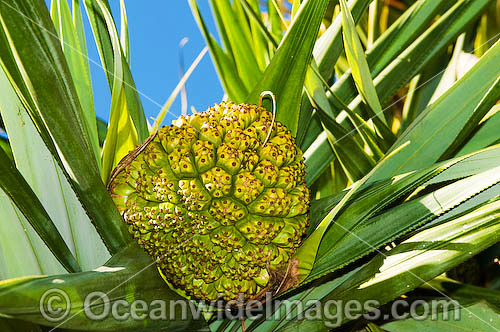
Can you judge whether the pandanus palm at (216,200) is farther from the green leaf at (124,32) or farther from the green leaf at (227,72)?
the green leaf at (227,72)

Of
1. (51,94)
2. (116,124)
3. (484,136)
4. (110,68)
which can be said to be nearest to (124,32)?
(110,68)

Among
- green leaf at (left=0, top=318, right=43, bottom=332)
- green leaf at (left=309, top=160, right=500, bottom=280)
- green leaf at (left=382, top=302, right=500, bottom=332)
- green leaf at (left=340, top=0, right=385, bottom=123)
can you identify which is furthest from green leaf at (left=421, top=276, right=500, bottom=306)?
Result: green leaf at (left=0, top=318, right=43, bottom=332)

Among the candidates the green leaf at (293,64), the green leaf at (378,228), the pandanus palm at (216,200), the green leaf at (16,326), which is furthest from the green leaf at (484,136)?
the green leaf at (16,326)

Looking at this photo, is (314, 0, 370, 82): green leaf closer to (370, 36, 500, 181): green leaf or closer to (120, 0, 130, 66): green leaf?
(370, 36, 500, 181): green leaf

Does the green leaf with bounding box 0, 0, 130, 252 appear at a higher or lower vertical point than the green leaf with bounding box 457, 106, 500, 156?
lower

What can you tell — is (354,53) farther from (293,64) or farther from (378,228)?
(378,228)

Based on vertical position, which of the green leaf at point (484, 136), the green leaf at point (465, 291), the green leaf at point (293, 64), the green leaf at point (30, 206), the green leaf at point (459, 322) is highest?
the green leaf at point (293, 64)

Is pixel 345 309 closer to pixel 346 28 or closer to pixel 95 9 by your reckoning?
pixel 346 28
